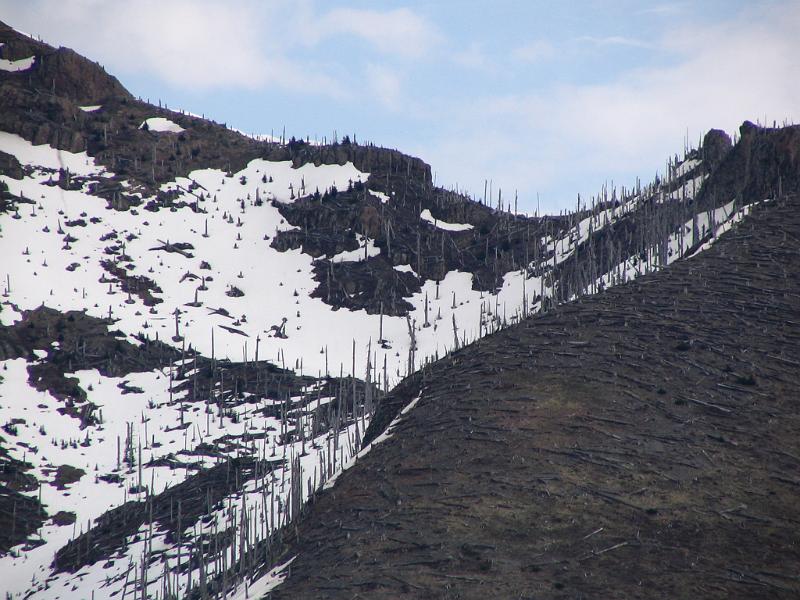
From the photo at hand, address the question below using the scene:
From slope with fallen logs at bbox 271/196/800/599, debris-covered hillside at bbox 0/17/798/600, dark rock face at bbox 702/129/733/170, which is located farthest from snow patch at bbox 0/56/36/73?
slope with fallen logs at bbox 271/196/800/599

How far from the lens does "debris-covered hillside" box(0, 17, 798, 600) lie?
62.1 m

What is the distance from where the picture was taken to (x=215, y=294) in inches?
4104

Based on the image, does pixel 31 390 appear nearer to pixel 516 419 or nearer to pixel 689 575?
pixel 516 419

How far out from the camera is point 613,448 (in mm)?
34594

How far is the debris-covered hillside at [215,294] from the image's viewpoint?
204 feet

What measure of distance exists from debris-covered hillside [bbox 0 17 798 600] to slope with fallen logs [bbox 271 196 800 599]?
15.2 feet

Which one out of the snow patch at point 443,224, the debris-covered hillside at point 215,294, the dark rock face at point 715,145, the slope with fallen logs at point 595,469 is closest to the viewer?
the slope with fallen logs at point 595,469

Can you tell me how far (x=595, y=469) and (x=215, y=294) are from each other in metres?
77.4

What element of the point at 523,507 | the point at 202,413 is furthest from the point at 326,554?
the point at 202,413

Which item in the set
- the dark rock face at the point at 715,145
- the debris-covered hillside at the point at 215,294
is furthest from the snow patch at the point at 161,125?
the dark rock face at the point at 715,145

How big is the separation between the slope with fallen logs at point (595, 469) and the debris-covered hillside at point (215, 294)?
15.2ft

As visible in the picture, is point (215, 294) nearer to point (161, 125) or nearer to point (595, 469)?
point (161, 125)

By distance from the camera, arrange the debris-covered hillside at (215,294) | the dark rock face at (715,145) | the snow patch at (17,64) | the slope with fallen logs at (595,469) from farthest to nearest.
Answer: the snow patch at (17,64), the dark rock face at (715,145), the debris-covered hillside at (215,294), the slope with fallen logs at (595,469)

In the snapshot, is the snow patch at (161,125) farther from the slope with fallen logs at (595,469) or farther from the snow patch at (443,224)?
the slope with fallen logs at (595,469)
